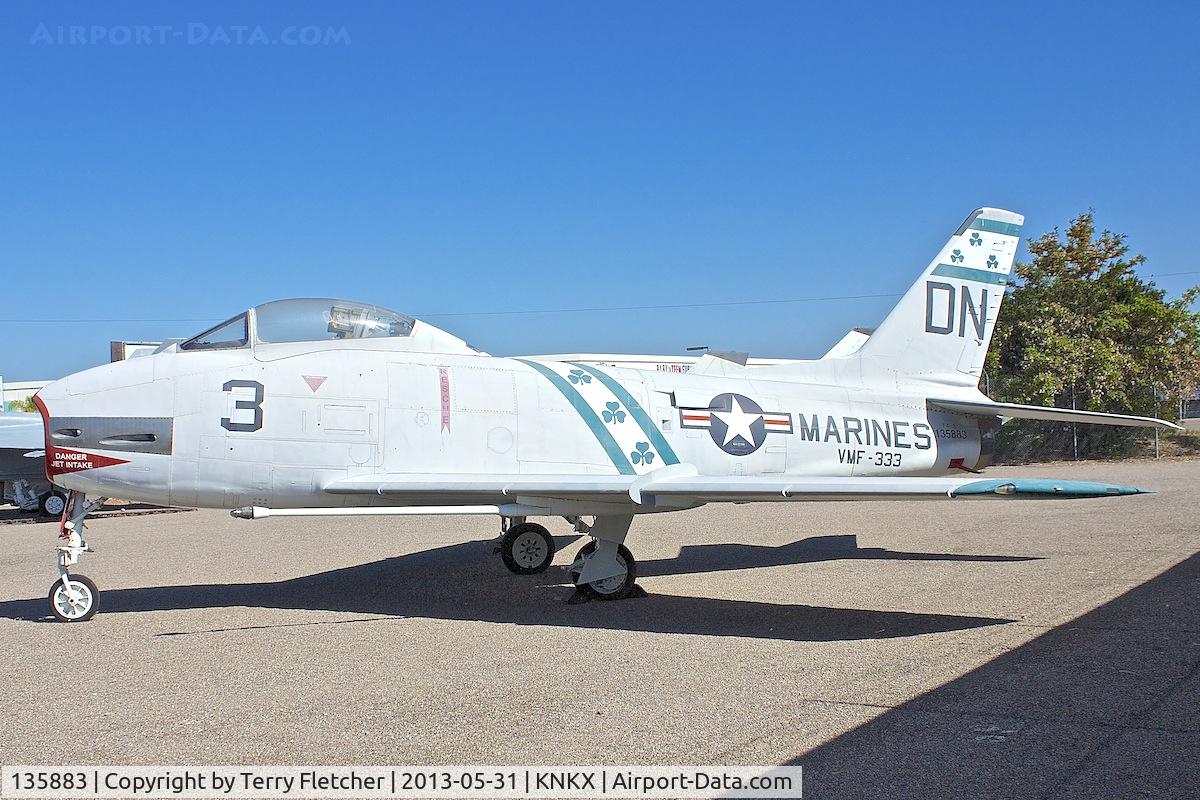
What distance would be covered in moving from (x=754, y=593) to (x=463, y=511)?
122 inches

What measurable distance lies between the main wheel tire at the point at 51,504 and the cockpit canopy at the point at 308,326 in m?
13.8

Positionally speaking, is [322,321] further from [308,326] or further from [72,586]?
[72,586]

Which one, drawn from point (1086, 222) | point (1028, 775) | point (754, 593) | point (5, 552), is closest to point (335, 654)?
point (754, 593)

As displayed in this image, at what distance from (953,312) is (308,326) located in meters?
7.85

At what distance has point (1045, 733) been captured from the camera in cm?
468

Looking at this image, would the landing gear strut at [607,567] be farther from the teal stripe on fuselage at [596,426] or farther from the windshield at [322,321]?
the windshield at [322,321]

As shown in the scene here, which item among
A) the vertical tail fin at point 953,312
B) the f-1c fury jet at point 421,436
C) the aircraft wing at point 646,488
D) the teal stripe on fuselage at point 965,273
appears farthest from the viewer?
the teal stripe on fuselage at point 965,273

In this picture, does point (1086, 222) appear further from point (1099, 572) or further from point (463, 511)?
point (463, 511)

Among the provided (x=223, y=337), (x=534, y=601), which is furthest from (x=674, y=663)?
(x=223, y=337)

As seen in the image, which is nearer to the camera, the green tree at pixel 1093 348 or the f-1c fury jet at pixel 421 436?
the f-1c fury jet at pixel 421 436

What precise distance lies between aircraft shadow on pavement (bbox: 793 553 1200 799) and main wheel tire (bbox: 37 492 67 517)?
766 inches

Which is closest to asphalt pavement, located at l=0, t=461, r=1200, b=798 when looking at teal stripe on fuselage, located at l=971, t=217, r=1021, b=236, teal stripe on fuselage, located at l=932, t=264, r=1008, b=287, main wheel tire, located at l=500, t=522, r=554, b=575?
main wheel tire, located at l=500, t=522, r=554, b=575

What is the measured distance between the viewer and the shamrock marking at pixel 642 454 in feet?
30.7

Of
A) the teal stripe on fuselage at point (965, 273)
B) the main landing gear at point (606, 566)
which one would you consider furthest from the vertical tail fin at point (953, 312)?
the main landing gear at point (606, 566)
